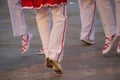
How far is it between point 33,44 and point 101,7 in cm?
169

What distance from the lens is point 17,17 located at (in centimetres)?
736

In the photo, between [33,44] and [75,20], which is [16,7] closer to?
[33,44]

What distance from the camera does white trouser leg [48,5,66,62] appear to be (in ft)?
19.4

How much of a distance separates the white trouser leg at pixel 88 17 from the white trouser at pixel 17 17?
1.15 metres

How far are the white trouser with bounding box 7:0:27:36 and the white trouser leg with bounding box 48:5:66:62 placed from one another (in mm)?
1457

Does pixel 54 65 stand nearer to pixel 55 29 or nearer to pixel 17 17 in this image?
pixel 55 29

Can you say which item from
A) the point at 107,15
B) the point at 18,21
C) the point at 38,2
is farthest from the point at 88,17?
the point at 38,2

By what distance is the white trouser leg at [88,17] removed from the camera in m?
7.94

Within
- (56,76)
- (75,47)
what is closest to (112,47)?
(75,47)

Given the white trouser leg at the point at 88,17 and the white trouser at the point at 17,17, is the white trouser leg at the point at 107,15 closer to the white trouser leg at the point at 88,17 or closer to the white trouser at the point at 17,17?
the white trouser leg at the point at 88,17

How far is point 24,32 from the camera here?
7469 mm

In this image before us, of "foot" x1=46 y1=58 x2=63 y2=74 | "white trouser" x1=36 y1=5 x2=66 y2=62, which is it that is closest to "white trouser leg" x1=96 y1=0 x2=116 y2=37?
"white trouser" x1=36 y1=5 x2=66 y2=62

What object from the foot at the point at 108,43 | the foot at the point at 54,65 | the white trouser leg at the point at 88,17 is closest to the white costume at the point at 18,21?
the white trouser leg at the point at 88,17

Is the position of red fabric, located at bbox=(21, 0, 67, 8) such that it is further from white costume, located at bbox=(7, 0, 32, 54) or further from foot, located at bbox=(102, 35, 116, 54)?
foot, located at bbox=(102, 35, 116, 54)
